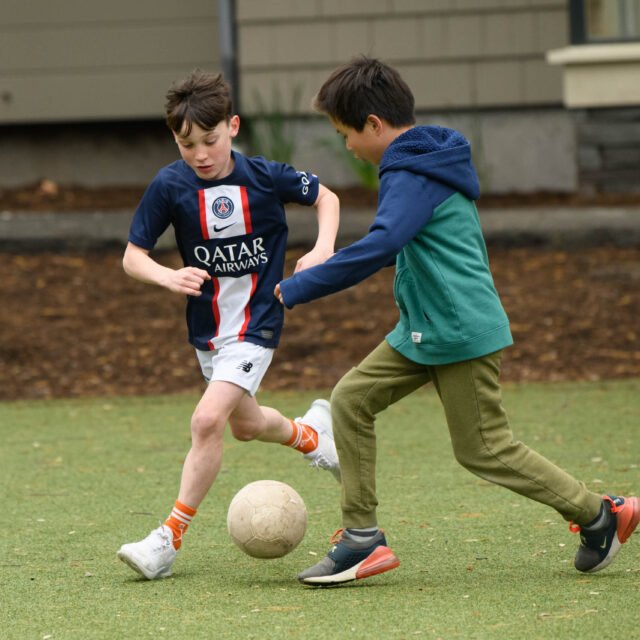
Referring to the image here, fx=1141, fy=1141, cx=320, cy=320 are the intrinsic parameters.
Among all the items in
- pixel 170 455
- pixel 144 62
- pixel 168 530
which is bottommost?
pixel 170 455


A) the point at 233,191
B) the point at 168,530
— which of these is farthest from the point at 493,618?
the point at 233,191

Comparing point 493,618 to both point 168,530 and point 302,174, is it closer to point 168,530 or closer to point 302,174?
point 168,530

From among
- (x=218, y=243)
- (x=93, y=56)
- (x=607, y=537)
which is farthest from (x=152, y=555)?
(x=93, y=56)

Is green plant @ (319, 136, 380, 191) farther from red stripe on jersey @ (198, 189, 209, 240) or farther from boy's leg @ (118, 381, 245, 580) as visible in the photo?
boy's leg @ (118, 381, 245, 580)

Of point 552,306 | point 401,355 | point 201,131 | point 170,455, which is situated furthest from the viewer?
point 552,306

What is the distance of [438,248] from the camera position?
12.5ft

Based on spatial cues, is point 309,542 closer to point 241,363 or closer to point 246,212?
point 241,363

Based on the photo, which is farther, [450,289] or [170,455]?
[170,455]

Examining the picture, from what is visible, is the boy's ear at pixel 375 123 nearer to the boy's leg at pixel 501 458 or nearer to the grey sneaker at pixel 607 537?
the boy's leg at pixel 501 458

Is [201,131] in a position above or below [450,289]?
above

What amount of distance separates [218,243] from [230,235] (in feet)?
0.18

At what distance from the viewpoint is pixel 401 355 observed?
4012 mm

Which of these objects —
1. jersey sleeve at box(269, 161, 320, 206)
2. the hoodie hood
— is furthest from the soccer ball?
the hoodie hood

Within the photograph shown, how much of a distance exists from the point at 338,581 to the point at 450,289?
1082 millimetres
